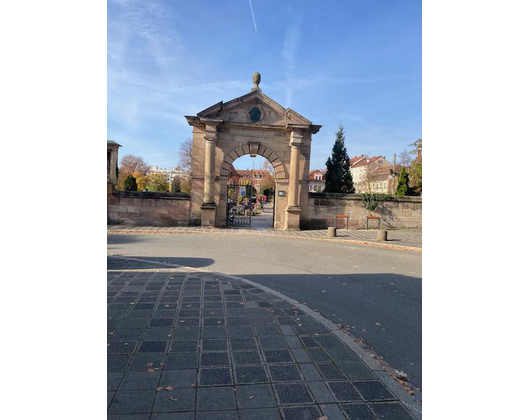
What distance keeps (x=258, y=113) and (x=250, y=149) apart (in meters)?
1.95

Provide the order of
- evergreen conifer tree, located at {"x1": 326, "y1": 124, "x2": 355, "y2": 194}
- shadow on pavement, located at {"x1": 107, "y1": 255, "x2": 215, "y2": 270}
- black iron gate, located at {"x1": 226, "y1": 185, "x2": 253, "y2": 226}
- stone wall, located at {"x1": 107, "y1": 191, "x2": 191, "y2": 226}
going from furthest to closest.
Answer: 1. evergreen conifer tree, located at {"x1": 326, "y1": 124, "x2": 355, "y2": 194}
2. black iron gate, located at {"x1": 226, "y1": 185, "x2": 253, "y2": 226}
3. stone wall, located at {"x1": 107, "y1": 191, "x2": 191, "y2": 226}
4. shadow on pavement, located at {"x1": 107, "y1": 255, "x2": 215, "y2": 270}

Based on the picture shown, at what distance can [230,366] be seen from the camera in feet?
10.3

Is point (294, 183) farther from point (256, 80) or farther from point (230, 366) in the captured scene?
point (230, 366)

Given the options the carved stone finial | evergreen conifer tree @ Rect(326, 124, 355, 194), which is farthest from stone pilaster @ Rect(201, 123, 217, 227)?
evergreen conifer tree @ Rect(326, 124, 355, 194)

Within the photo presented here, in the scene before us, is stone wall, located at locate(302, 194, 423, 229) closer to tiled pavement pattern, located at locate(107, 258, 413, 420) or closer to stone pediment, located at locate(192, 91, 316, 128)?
stone pediment, located at locate(192, 91, 316, 128)

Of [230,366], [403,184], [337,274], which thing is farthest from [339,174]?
[230,366]

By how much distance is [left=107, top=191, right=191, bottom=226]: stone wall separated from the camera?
1647 centimetres

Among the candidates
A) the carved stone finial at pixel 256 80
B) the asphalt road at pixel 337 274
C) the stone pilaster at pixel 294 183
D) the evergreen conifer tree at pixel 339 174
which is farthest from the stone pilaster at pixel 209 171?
the evergreen conifer tree at pixel 339 174

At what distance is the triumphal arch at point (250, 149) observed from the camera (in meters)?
16.5

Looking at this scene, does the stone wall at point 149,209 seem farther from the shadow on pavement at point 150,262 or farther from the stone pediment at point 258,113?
the shadow on pavement at point 150,262

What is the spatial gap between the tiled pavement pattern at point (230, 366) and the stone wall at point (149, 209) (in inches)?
470

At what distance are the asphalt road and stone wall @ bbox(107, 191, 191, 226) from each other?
3533 millimetres
